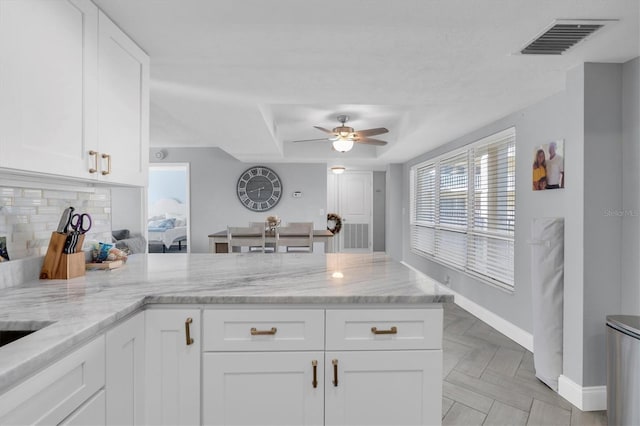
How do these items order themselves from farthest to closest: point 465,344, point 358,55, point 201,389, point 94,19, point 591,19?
point 465,344, point 358,55, point 591,19, point 94,19, point 201,389

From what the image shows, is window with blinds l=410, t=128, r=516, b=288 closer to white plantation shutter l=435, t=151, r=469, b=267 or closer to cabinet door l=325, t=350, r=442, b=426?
white plantation shutter l=435, t=151, r=469, b=267

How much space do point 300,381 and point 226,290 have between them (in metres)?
0.46

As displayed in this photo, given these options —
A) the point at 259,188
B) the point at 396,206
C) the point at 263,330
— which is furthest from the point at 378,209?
the point at 263,330

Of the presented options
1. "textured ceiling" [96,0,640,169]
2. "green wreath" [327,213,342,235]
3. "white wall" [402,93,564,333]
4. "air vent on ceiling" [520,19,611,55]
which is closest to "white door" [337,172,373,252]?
"green wreath" [327,213,342,235]

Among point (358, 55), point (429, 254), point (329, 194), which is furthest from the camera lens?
point (329, 194)

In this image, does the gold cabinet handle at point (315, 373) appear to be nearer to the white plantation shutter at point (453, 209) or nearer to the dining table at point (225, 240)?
the white plantation shutter at point (453, 209)

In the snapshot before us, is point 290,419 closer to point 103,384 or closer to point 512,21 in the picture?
point 103,384

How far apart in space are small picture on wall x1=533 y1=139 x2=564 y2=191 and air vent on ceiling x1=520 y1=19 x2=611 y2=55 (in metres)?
0.86

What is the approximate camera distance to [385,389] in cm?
134

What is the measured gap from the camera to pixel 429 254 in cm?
525

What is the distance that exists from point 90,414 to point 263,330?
0.57 meters

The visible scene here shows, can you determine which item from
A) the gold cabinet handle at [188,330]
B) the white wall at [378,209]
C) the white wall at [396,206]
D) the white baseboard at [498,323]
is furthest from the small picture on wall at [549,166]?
the white wall at [378,209]

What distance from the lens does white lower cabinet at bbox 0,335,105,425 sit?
2.50 feet

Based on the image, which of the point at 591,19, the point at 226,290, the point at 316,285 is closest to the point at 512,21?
the point at 591,19
